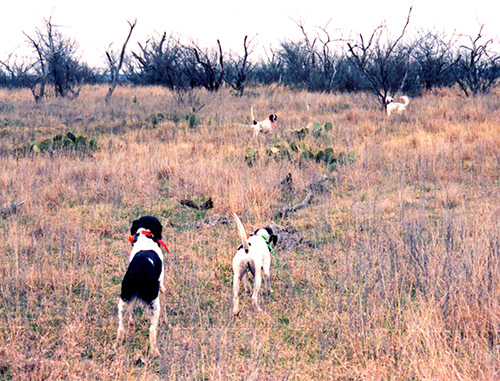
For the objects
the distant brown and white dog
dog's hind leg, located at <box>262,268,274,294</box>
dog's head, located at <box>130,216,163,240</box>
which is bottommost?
dog's hind leg, located at <box>262,268,274,294</box>

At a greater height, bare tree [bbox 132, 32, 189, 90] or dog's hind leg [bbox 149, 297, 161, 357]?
bare tree [bbox 132, 32, 189, 90]

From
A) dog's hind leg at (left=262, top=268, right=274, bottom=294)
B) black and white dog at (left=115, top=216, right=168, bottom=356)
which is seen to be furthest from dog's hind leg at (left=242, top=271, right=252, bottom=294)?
black and white dog at (left=115, top=216, right=168, bottom=356)

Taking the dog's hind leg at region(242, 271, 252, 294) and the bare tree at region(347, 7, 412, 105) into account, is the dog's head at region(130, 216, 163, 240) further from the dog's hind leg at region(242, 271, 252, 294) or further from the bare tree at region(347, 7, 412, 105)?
the bare tree at region(347, 7, 412, 105)

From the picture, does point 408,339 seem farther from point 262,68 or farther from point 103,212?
point 262,68

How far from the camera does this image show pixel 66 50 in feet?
73.7

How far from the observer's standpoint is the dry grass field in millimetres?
2543

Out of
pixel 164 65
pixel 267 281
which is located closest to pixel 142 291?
pixel 267 281

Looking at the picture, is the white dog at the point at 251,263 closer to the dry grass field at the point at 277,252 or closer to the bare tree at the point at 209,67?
the dry grass field at the point at 277,252

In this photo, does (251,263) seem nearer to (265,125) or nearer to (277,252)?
(277,252)

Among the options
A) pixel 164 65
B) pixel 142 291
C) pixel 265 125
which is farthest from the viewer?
pixel 164 65

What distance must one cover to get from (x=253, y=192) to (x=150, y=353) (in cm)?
326

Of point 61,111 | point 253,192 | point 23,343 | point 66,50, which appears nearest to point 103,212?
point 253,192

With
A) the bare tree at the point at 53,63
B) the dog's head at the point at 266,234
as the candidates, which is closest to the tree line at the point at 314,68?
the bare tree at the point at 53,63

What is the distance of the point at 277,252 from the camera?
4.35 meters
